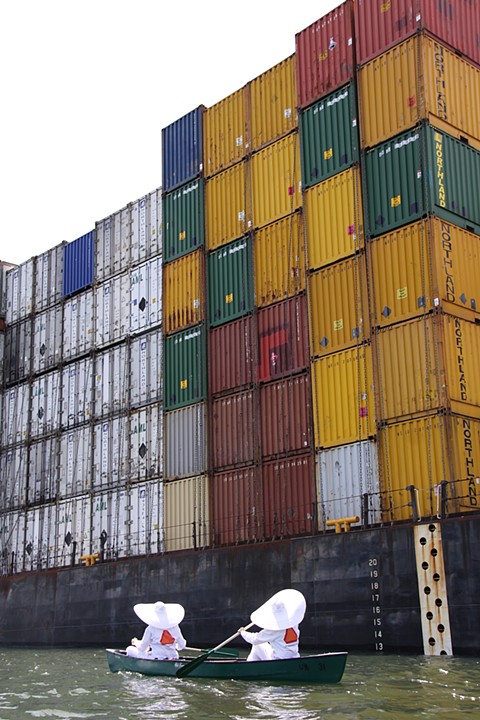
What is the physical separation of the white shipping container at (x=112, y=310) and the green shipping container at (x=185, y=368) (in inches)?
158

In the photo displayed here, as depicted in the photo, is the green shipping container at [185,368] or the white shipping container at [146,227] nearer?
the green shipping container at [185,368]

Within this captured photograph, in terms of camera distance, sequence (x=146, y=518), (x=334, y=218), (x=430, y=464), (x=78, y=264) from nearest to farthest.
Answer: (x=430, y=464) < (x=334, y=218) < (x=146, y=518) < (x=78, y=264)

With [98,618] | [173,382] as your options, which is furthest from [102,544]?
[173,382]

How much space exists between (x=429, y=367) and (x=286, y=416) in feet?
19.7

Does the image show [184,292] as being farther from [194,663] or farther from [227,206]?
[194,663]

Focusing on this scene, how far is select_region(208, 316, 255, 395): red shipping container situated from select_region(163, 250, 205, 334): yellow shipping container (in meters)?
1.46

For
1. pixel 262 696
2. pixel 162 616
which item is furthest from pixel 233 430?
pixel 262 696

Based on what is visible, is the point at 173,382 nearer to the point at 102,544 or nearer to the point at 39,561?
the point at 102,544

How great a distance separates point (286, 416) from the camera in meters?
31.1

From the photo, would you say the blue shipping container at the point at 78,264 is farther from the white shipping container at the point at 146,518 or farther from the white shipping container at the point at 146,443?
the white shipping container at the point at 146,518

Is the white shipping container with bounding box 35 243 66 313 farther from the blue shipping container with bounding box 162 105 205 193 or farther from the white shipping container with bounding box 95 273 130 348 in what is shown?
the blue shipping container with bounding box 162 105 205 193

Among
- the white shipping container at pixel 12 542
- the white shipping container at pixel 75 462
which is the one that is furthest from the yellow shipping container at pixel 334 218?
the white shipping container at pixel 12 542

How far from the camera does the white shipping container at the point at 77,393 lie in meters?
40.8

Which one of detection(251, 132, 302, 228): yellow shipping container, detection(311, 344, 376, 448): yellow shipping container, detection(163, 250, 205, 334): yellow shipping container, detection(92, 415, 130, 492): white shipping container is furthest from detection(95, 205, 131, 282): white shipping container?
detection(311, 344, 376, 448): yellow shipping container
